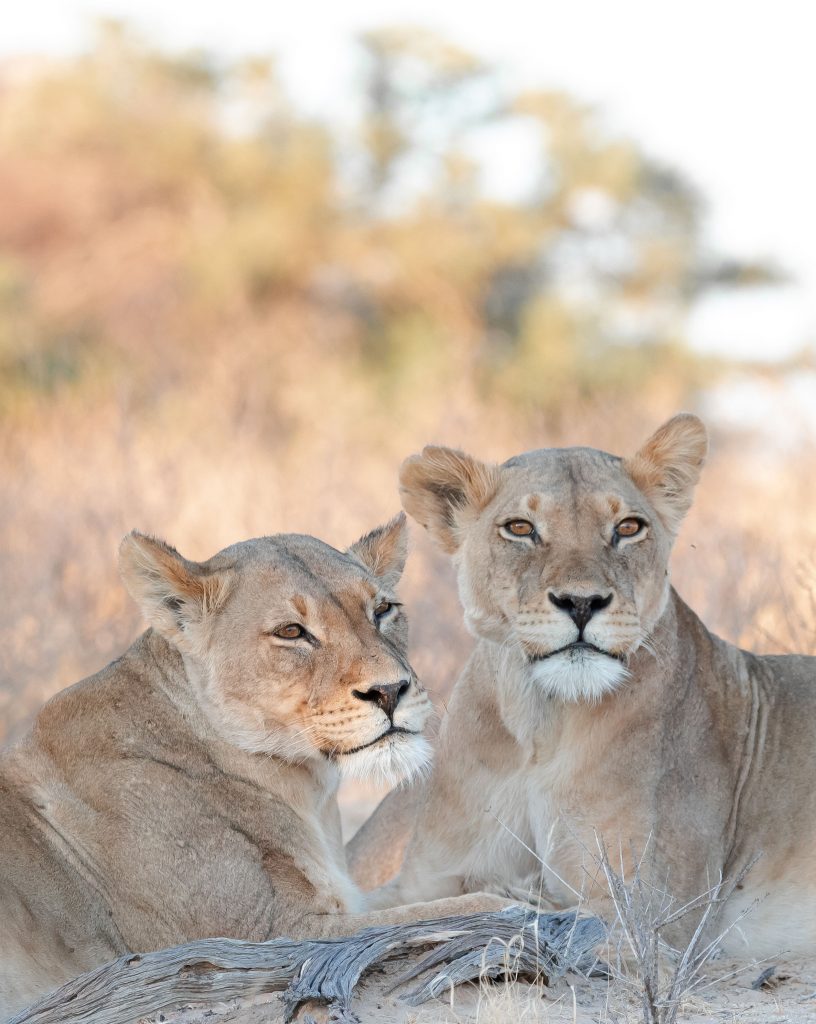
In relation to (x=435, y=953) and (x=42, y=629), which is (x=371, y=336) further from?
(x=435, y=953)

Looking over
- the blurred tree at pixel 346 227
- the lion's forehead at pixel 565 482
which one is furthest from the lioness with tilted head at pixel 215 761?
the blurred tree at pixel 346 227

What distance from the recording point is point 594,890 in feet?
14.3

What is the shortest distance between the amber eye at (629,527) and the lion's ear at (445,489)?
47 centimetres

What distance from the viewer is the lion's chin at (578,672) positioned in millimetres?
4270

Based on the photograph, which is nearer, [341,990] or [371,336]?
[341,990]

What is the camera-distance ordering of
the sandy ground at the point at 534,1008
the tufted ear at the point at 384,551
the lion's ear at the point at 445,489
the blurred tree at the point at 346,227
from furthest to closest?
the blurred tree at the point at 346,227 < the tufted ear at the point at 384,551 < the lion's ear at the point at 445,489 < the sandy ground at the point at 534,1008

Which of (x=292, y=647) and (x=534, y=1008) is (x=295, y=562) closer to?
(x=292, y=647)

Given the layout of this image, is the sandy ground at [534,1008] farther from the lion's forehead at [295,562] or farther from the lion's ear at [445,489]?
the lion's ear at [445,489]

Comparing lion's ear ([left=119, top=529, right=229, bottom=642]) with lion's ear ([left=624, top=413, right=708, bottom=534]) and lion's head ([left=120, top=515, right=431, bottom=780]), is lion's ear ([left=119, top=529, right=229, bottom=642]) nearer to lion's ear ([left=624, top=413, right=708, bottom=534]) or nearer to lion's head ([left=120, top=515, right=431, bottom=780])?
lion's head ([left=120, top=515, right=431, bottom=780])

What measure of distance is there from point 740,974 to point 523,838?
718mm

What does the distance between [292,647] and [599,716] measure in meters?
0.94

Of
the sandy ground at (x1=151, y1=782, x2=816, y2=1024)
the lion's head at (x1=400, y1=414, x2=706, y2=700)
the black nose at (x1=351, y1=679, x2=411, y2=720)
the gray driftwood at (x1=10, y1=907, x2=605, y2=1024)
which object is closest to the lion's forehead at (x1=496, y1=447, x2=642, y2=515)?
the lion's head at (x1=400, y1=414, x2=706, y2=700)

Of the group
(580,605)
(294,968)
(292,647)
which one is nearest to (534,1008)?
(294,968)

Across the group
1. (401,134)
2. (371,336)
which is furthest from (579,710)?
(401,134)
